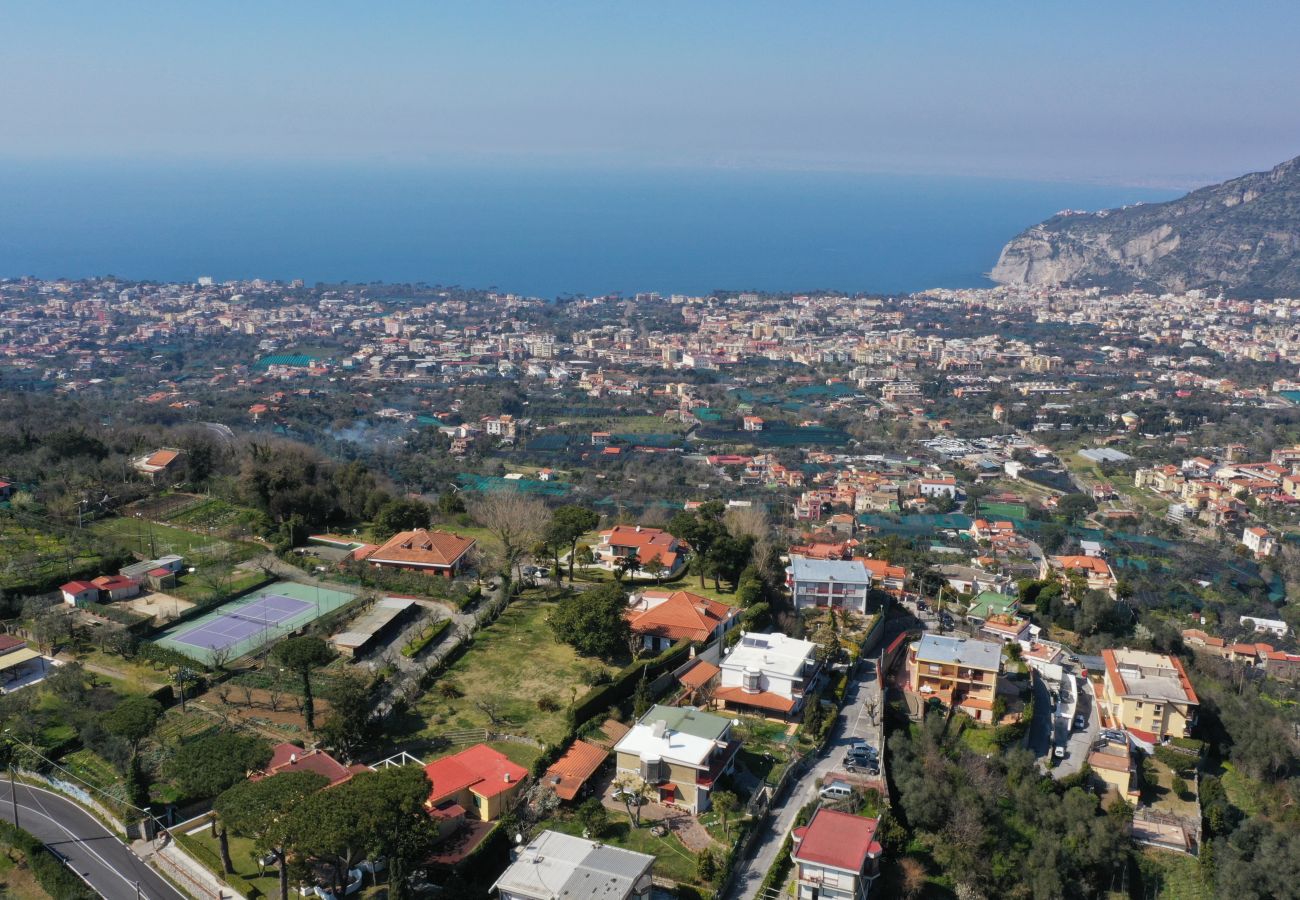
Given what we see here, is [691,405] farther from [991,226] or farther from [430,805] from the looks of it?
[991,226]

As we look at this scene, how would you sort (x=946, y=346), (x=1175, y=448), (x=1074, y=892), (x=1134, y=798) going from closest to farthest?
(x=1074, y=892) → (x=1134, y=798) → (x=1175, y=448) → (x=946, y=346)

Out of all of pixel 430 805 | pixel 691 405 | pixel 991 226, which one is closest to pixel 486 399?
pixel 691 405

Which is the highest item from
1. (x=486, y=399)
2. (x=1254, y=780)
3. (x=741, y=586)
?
(x=741, y=586)

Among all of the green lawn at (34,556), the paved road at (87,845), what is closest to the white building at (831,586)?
the paved road at (87,845)

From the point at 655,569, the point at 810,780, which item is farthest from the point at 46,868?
the point at 655,569

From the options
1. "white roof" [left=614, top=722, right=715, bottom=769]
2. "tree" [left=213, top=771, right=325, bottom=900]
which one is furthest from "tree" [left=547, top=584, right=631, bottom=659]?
"tree" [left=213, top=771, right=325, bottom=900]

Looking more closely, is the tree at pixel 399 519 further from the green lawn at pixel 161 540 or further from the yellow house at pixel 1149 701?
the yellow house at pixel 1149 701
